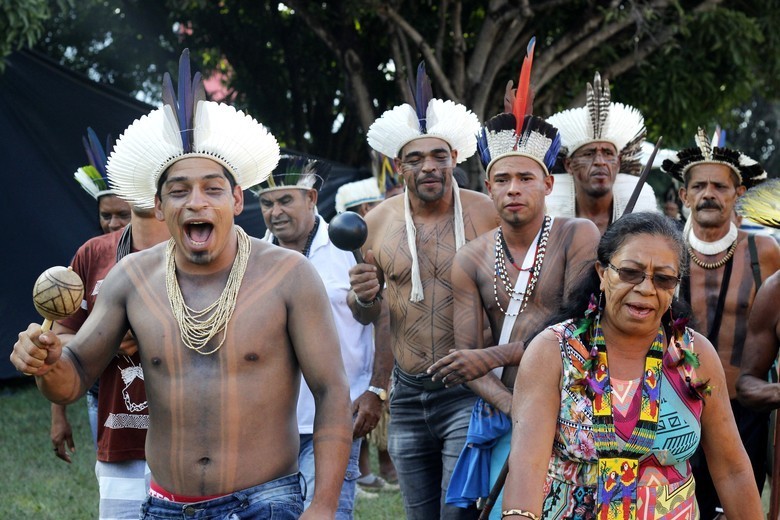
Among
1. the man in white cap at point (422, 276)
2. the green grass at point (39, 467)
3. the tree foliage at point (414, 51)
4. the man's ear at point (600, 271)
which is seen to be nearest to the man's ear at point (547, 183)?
the man in white cap at point (422, 276)

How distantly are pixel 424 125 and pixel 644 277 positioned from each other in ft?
8.23

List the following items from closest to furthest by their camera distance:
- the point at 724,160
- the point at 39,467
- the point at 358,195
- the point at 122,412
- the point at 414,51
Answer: the point at 122,412 < the point at 724,160 < the point at 39,467 < the point at 358,195 < the point at 414,51

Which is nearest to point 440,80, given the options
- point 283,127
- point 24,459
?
point 283,127

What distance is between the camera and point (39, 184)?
11.0 metres

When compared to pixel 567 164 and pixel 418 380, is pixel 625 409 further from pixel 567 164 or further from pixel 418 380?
pixel 567 164

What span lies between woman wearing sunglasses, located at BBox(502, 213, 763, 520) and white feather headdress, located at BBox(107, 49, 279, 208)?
4.44 ft

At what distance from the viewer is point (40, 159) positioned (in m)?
11.0

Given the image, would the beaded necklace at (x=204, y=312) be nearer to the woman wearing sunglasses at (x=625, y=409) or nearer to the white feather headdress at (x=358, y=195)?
the woman wearing sunglasses at (x=625, y=409)

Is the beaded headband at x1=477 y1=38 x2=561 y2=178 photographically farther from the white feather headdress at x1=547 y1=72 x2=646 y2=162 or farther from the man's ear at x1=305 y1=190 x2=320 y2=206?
the man's ear at x1=305 y1=190 x2=320 y2=206

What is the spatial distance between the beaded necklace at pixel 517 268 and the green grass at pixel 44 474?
10.0ft

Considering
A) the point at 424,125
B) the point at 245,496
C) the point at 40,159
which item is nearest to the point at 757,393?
the point at 424,125

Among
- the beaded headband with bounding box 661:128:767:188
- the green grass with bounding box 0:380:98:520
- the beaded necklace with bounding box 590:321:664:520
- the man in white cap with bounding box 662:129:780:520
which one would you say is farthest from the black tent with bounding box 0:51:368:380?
the beaded necklace with bounding box 590:321:664:520

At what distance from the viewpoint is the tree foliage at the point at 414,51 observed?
1262cm

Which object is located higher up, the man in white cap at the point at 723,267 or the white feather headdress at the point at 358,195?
the white feather headdress at the point at 358,195
